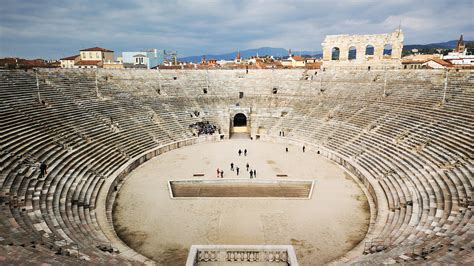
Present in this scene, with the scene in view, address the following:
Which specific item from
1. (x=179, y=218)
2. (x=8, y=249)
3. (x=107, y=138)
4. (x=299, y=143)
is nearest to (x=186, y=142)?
(x=107, y=138)

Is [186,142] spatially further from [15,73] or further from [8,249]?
[8,249]

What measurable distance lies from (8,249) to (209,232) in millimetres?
8549

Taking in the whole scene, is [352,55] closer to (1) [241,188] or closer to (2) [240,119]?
(2) [240,119]

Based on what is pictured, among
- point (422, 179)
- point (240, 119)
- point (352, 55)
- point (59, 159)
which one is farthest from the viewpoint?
point (352, 55)

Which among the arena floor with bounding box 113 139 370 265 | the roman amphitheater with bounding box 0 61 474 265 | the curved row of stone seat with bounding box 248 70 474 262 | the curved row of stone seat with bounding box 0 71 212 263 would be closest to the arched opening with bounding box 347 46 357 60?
the roman amphitheater with bounding box 0 61 474 265

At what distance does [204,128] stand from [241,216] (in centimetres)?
1966

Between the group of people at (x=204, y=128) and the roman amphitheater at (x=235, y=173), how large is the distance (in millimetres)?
548

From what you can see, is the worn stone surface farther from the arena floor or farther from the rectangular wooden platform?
the rectangular wooden platform

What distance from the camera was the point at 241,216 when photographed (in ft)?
57.7

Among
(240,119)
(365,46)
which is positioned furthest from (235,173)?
(365,46)

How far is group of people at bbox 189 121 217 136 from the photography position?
116 ft

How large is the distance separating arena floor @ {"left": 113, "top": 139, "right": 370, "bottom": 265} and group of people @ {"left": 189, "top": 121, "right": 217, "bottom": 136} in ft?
32.7

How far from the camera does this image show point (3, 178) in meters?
15.4

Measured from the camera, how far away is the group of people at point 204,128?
3550 centimetres
